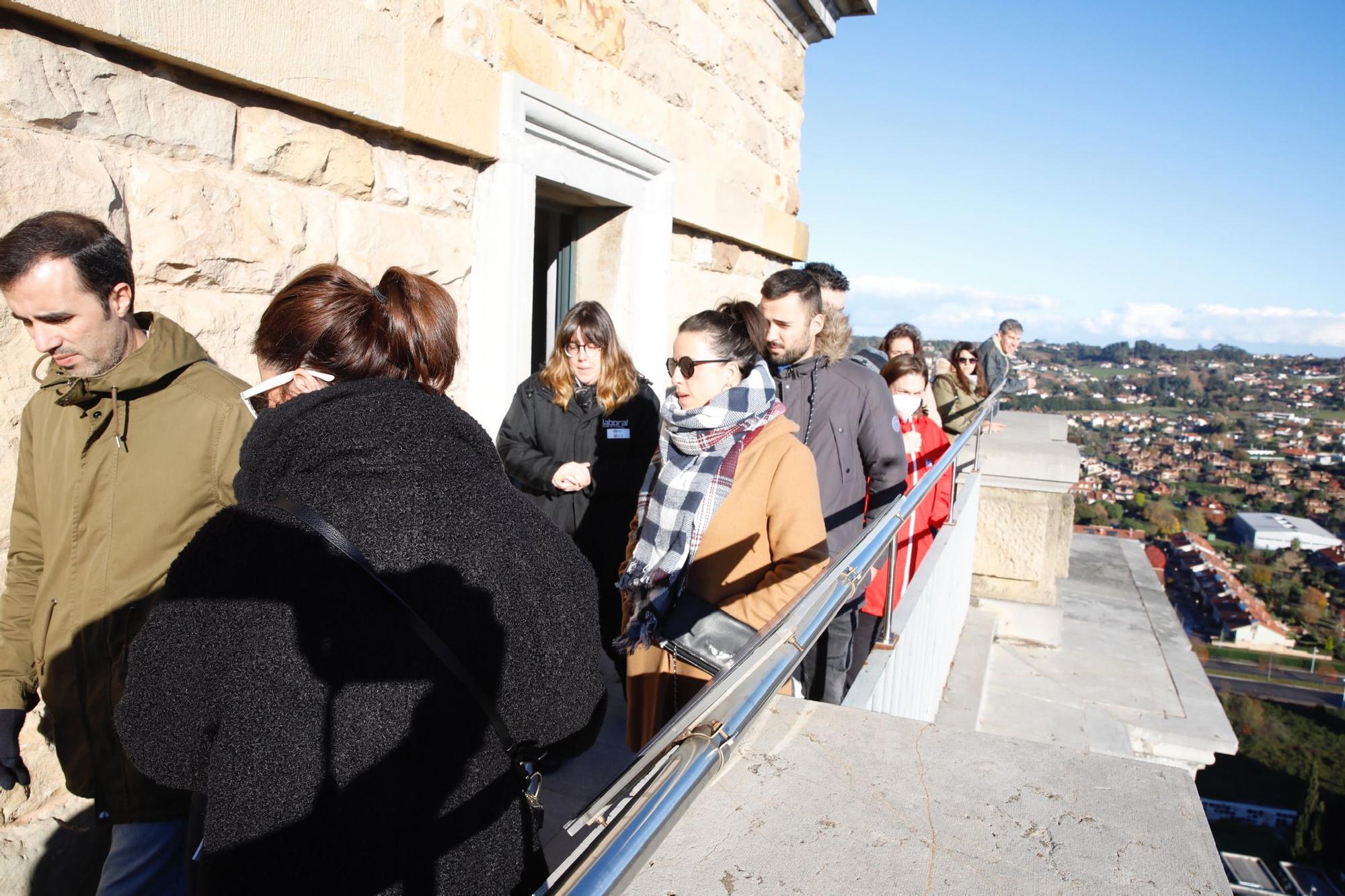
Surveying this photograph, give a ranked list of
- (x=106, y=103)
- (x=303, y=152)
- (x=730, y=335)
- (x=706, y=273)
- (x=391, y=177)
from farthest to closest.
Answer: (x=706, y=273) → (x=391, y=177) → (x=303, y=152) → (x=730, y=335) → (x=106, y=103)

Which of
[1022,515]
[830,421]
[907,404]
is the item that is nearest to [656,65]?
[907,404]

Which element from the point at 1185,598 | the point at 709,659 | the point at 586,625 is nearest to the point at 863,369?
the point at 709,659

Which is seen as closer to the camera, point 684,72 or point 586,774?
point 586,774

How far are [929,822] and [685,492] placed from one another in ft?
3.58

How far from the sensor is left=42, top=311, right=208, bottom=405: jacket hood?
1.71m

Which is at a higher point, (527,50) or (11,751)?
(527,50)

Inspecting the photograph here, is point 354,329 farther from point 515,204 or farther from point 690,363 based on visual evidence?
point 515,204

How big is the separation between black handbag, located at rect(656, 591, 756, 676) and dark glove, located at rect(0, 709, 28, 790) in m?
1.41

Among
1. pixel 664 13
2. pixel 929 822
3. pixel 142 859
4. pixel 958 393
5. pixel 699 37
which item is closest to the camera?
pixel 929 822

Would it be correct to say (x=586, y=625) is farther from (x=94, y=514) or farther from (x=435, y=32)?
(x=435, y=32)

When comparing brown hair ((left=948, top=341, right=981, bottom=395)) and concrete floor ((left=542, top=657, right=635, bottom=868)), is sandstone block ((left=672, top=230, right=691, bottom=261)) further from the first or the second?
brown hair ((left=948, top=341, right=981, bottom=395))

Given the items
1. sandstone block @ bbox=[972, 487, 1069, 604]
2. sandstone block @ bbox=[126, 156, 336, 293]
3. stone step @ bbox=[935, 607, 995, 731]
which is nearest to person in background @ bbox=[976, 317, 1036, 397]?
sandstone block @ bbox=[972, 487, 1069, 604]

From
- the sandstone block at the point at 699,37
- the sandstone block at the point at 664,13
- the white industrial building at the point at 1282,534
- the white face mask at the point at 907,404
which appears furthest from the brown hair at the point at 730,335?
the white industrial building at the point at 1282,534

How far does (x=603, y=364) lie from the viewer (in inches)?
131
